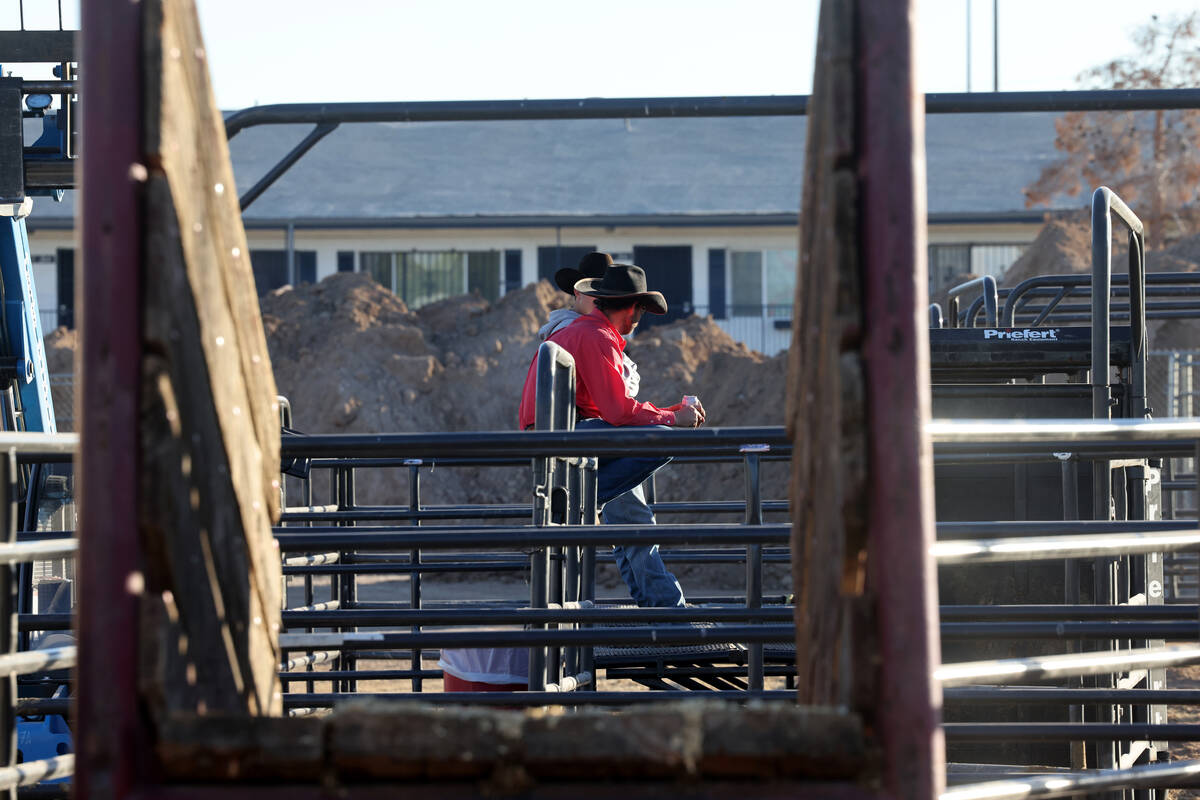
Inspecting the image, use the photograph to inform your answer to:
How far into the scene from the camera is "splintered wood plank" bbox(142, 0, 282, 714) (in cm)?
177

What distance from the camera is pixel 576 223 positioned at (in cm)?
2827

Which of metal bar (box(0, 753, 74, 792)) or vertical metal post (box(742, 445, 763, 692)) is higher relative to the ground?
vertical metal post (box(742, 445, 763, 692))

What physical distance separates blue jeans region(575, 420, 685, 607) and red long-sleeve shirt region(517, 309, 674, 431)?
0.64ft

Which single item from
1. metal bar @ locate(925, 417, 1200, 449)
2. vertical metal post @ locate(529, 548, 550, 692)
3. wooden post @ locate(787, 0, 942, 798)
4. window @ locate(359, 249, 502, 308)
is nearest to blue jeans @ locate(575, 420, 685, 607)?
vertical metal post @ locate(529, 548, 550, 692)

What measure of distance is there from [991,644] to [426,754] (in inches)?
156

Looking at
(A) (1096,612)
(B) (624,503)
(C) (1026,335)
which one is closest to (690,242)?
(C) (1026,335)

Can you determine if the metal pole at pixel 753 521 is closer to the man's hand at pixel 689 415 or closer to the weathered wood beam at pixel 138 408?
the man's hand at pixel 689 415

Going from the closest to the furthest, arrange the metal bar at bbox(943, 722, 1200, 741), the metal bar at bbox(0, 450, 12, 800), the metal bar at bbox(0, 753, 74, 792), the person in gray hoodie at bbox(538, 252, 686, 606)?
the metal bar at bbox(0, 753, 74, 792)
the metal bar at bbox(0, 450, 12, 800)
the metal bar at bbox(943, 722, 1200, 741)
the person in gray hoodie at bbox(538, 252, 686, 606)

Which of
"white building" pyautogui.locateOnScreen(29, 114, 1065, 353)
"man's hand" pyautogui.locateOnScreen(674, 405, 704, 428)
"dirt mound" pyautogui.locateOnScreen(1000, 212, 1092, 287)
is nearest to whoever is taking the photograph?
"man's hand" pyautogui.locateOnScreen(674, 405, 704, 428)

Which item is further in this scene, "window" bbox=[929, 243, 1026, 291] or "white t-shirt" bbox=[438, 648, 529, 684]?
"window" bbox=[929, 243, 1026, 291]

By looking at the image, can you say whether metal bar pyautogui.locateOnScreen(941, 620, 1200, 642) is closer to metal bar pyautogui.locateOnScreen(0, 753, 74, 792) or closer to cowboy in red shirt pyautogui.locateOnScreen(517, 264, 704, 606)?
cowboy in red shirt pyautogui.locateOnScreen(517, 264, 704, 606)

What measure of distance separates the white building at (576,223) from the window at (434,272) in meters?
0.03

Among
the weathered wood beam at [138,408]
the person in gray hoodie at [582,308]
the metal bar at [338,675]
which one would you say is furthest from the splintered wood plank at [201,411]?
the person in gray hoodie at [582,308]

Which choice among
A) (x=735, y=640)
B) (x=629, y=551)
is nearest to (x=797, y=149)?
(x=629, y=551)
